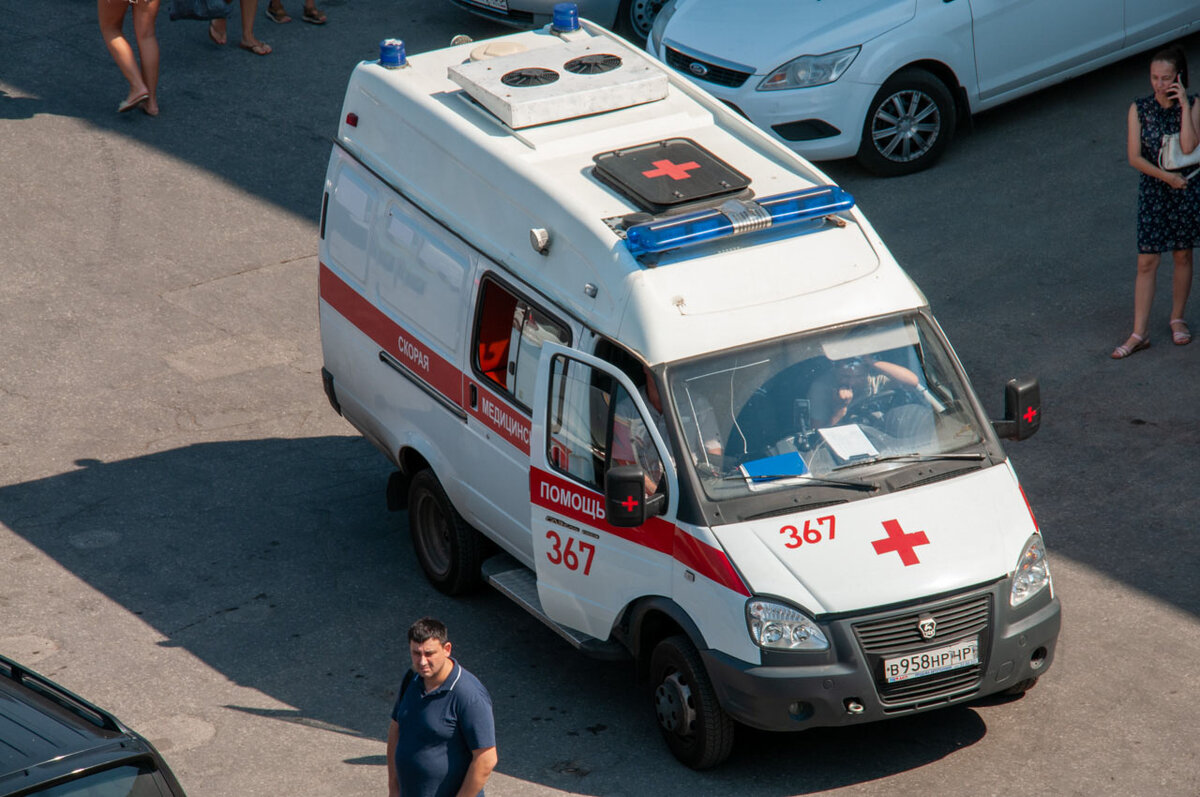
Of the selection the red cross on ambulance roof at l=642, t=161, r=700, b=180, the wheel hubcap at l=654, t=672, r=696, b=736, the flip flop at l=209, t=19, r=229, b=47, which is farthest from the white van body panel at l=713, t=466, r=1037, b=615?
the flip flop at l=209, t=19, r=229, b=47

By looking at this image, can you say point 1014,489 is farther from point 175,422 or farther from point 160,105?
point 160,105

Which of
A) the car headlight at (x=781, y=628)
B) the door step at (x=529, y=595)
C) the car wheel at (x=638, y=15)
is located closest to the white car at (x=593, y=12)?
the car wheel at (x=638, y=15)

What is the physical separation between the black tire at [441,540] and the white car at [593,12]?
25.9ft

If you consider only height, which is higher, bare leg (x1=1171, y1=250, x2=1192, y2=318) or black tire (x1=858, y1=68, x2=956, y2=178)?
black tire (x1=858, y1=68, x2=956, y2=178)

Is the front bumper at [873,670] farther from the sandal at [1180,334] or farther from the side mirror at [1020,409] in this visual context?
the sandal at [1180,334]

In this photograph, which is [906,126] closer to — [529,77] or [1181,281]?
[1181,281]

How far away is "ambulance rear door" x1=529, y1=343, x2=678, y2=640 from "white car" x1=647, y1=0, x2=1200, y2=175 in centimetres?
624

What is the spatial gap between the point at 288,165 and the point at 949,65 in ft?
19.1

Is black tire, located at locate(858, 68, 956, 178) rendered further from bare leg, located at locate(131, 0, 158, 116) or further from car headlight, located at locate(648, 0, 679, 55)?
bare leg, located at locate(131, 0, 158, 116)

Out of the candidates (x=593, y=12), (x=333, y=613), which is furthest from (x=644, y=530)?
(x=593, y=12)

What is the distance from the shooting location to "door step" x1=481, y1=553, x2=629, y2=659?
8.18 m

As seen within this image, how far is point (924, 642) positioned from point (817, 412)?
1162 mm

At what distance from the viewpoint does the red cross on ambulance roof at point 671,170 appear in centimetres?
824

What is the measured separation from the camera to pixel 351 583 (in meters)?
9.64
